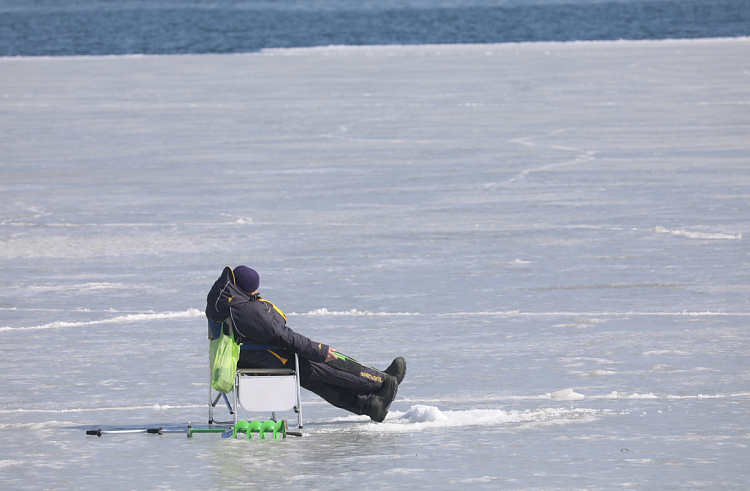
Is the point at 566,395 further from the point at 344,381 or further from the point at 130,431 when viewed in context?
the point at 130,431

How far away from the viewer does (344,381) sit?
701 centimetres

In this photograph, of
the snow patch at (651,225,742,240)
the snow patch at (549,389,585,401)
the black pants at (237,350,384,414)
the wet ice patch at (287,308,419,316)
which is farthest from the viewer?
the snow patch at (651,225,742,240)

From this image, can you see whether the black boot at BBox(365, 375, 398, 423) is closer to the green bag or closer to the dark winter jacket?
the dark winter jacket

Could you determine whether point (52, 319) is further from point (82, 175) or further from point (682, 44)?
point (682, 44)

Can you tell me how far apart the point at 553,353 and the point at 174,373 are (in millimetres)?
2581

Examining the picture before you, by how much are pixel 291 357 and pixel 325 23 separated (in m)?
90.3

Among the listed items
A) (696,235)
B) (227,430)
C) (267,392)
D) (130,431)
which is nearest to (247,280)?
(267,392)

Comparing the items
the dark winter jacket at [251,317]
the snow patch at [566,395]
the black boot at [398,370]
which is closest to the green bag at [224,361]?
the dark winter jacket at [251,317]

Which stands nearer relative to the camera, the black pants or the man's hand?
the man's hand

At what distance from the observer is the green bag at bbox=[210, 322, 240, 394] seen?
6406 mm

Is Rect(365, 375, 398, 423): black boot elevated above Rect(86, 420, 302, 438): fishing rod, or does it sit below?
above

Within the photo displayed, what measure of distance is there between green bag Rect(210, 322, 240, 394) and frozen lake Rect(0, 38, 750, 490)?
358 mm

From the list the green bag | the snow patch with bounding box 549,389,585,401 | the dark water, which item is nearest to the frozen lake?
the snow patch with bounding box 549,389,585,401

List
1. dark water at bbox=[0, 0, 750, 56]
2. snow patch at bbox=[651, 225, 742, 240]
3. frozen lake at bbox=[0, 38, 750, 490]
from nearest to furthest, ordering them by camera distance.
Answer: frozen lake at bbox=[0, 38, 750, 490] < snow patch at bbox=[651, 225, 742, 240] < dark water at bbox=[0, 0, 750, 56]
